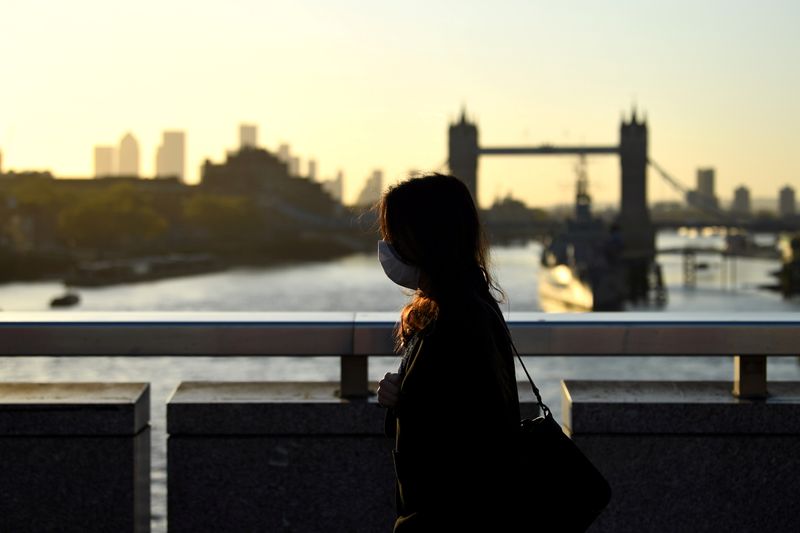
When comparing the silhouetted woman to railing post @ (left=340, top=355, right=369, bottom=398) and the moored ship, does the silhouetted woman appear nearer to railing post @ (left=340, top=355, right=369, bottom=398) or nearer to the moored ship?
railing post @ (left=340, top=355, right=369, bottom=398)

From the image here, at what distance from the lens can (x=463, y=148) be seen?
121 metres

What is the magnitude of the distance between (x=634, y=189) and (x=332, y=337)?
124 m

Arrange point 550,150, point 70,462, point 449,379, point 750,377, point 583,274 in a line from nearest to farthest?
point 449,379, point 70,462, point 750,377, point 583,274, point 550,150

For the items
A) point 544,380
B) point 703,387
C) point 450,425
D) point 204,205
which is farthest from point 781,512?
point 204,205

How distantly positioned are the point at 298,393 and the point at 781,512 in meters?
1.47

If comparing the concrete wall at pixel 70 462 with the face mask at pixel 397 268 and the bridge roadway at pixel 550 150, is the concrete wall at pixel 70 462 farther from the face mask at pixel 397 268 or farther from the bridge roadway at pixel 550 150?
the bridge roadway at pixel 550 150

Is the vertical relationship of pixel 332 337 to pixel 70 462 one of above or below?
above

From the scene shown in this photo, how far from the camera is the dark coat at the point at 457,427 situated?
7.23 feet

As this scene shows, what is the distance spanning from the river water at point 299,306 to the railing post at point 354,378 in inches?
12.6

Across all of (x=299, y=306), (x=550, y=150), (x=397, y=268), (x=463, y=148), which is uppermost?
(x=463, y=148)

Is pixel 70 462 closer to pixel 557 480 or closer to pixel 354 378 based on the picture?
pixel 354 378

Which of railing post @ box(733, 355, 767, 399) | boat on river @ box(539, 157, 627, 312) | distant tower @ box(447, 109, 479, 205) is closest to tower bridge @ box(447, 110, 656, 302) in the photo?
distant tower @ box(447, 109, 479, 205)

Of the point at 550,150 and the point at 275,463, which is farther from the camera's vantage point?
the point at 550,150

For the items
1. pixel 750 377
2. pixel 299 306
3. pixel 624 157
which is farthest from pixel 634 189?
pixel 750 377
